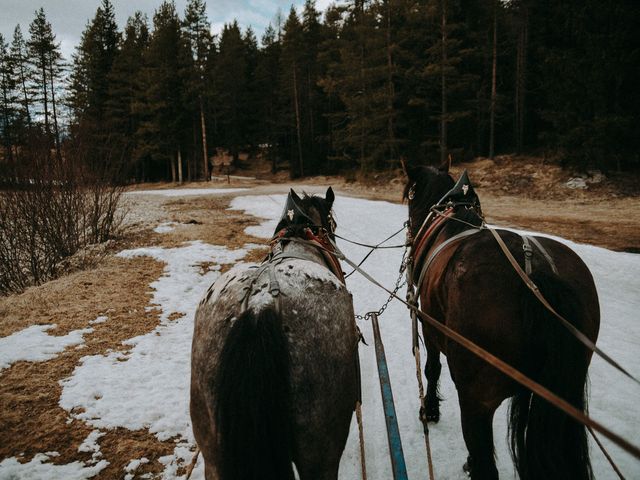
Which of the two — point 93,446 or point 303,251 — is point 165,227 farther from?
point 303,251

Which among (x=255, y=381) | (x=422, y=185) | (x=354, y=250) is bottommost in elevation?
(x=354, y=250)

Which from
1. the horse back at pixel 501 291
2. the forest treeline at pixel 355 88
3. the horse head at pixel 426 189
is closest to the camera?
the horse back at pixel 501 291

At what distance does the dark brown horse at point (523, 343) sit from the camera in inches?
74.2

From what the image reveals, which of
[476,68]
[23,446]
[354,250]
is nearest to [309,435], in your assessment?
[23,446]

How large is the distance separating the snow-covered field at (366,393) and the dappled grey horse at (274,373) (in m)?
1.32

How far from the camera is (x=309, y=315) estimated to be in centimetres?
184

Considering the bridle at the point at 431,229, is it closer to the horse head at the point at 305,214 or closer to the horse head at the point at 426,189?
the horse head at the point at 426,189

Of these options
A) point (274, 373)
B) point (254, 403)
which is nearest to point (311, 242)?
point (274, 373)

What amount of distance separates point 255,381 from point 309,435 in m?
0.45

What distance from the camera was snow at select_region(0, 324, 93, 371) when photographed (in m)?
4.12

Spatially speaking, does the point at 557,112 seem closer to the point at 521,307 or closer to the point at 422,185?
the point at 422,185

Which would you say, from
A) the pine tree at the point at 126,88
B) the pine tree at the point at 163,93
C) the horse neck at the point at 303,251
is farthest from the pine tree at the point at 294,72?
the horse neck at the point at 303,251

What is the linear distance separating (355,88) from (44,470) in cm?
2862

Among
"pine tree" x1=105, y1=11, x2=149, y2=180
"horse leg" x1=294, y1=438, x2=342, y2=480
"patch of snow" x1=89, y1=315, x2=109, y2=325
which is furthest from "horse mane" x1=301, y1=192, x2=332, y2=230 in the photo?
"pine tree" x1=105, y1=11, x2=149, y2=180
